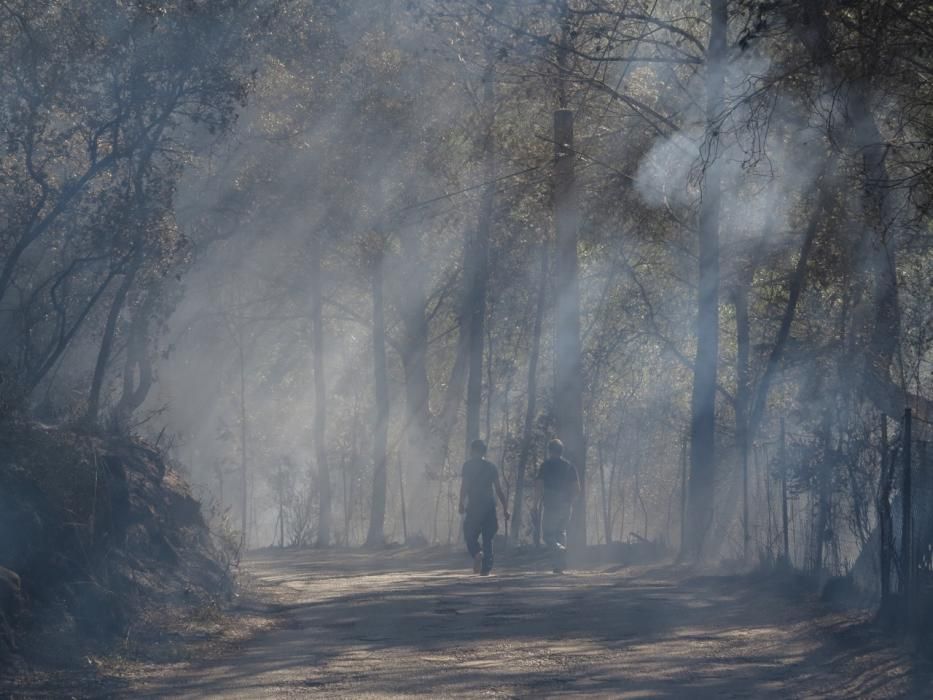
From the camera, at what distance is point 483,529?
18375mm

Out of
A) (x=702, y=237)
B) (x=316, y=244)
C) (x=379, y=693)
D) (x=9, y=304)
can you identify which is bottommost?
(x=379, y=693)

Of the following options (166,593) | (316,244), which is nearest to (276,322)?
A: (316,244)

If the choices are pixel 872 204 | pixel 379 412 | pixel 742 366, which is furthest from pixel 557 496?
pixel 379 412

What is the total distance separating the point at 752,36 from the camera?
10.4 m

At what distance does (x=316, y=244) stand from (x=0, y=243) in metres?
18.9

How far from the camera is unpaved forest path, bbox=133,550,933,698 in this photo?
8719 mm

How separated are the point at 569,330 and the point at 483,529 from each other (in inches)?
261

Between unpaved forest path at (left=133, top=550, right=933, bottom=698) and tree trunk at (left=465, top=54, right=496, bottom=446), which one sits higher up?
tree trunk at (left=465, top=54, right=496, bottom=446)

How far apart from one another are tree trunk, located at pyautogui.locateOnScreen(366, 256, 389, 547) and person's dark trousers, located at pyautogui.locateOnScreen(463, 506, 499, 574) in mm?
15580

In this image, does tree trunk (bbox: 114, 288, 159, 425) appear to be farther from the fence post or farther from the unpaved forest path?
the fence post

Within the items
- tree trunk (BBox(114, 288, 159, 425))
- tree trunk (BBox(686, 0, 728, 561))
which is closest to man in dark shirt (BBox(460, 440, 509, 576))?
tree trunk (BBox(686, 0, 728, 561))

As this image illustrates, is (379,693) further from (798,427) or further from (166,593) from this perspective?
(798,427)

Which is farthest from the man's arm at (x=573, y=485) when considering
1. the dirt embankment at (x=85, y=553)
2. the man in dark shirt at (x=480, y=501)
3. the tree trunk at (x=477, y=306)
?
the tree trunk at (x=477, y=306)

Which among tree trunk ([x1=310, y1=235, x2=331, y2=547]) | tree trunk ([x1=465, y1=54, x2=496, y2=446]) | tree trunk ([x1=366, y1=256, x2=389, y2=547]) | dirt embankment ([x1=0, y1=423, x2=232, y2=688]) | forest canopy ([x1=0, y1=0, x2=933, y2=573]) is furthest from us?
tree trunk ([x1=310, y1=235, x2=331, y2=547])
